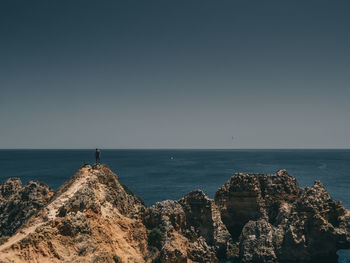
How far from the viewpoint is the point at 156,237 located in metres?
32.1

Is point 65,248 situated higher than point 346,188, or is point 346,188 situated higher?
point 65,248

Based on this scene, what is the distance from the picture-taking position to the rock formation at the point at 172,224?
2391 centimetres

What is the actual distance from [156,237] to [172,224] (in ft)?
13.0

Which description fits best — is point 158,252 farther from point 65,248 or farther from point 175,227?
point 65,248

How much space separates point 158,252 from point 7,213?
90.5 ft

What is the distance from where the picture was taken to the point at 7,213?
4378cm

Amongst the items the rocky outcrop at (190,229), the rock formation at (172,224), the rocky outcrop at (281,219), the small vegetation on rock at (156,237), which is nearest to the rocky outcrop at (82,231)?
the rock formation at (172,224)

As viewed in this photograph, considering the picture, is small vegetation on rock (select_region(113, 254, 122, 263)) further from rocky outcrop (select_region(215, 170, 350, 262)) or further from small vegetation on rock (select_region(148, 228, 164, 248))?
rocky outcrop (select_region(215, 170, 350, 262))

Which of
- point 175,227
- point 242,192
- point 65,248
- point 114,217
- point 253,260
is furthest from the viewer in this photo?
point 242,192

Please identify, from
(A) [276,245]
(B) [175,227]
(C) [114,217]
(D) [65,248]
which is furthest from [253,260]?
(D) [65,248]

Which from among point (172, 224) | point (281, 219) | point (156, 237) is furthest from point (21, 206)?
point (281, 219)

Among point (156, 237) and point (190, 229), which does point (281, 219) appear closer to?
point (190, 229)

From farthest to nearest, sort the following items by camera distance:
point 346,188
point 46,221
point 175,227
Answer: point 346,188 → point 175,227 → point 46,221

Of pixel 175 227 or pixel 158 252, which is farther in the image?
pixel 175 227
